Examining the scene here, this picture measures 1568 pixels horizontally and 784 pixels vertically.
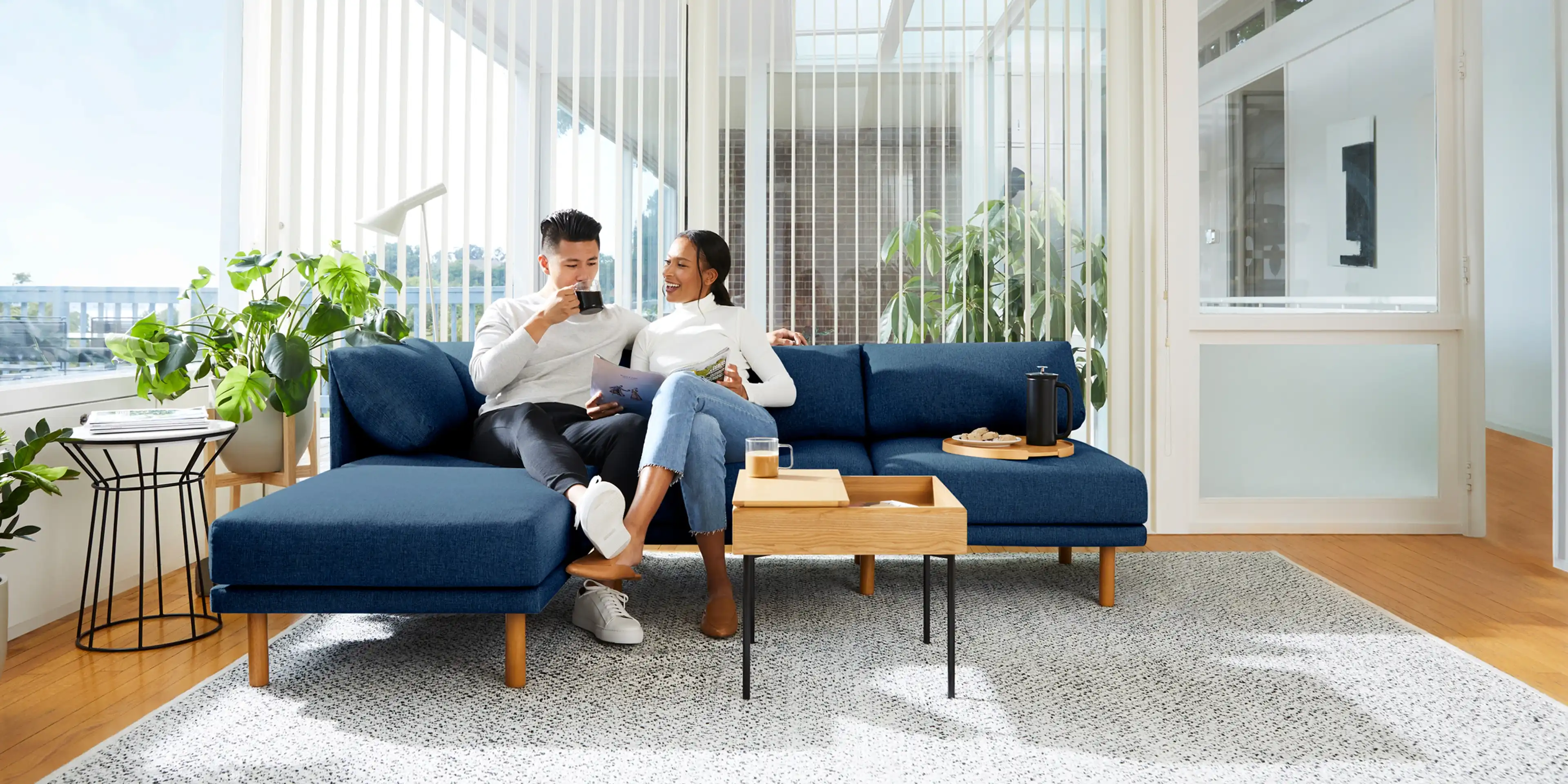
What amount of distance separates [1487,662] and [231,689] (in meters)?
2.79

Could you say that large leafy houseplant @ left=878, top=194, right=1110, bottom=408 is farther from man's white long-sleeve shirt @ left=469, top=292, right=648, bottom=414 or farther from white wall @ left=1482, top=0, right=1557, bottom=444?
white wall @ left=1482, top=0, right=1557, bottom=444

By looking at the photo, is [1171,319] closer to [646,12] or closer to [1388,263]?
[1388,263]

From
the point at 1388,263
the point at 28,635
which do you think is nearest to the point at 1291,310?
the point at 1388,263

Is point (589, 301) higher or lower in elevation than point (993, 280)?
lower

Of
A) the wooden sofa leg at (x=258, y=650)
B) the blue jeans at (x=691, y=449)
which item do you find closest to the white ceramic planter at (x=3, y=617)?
the wooden sofa leg at (x=258, y=650)

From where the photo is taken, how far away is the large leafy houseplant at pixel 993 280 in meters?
3.77

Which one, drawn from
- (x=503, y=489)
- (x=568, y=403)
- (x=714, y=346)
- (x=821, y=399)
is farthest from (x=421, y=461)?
(x=821, y=399)

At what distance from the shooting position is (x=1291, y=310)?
3.75m

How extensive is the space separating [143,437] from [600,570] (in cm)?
114

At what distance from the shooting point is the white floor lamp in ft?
10.4

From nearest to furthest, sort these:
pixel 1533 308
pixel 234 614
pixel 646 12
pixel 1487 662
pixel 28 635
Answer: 1. pixel 1487 662
2. pixel 28 635
3. pixel 234 614
4. pixel 1533 308
5. pixel 646 12

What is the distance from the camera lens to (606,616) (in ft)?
7.67

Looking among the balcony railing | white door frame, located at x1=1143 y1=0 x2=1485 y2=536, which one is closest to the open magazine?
the balcony railing

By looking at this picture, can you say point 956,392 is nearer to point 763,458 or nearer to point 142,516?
point 763,458
